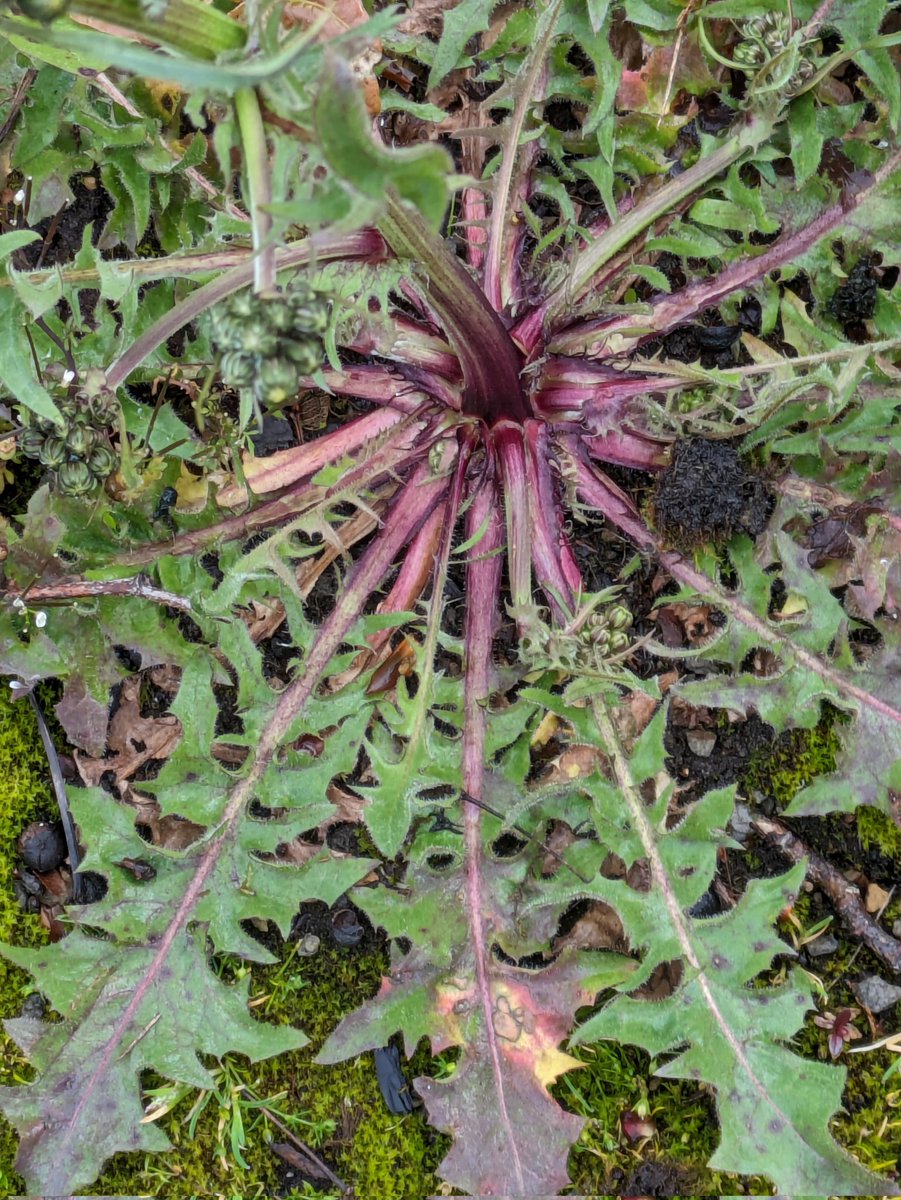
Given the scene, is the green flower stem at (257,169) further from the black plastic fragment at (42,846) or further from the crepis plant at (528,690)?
the black plastic fragment at (42,846)

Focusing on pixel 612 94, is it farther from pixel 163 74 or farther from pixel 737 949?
pixel 737 949

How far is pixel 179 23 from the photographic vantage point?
1.22 metres

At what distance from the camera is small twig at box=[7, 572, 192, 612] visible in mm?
2248

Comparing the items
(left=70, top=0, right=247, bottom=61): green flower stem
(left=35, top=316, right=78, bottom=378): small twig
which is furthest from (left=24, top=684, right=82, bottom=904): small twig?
(left=70, top=0, right=247, bottom=61): green flower stem

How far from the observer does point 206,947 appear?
7.91ft

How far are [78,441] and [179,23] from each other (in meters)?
0.86

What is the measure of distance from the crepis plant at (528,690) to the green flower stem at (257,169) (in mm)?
729

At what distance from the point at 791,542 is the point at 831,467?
0.28 m

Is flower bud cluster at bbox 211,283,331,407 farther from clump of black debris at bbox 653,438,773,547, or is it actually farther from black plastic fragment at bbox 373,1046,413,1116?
black plastic fragment at bbox 373,1046,413,1116

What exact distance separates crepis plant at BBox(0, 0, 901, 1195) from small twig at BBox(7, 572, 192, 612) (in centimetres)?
5

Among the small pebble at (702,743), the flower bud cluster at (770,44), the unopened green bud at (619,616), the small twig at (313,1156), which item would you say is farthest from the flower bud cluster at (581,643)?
the small twig at (313,1156)

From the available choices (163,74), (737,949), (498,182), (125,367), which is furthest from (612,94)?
(737,949)

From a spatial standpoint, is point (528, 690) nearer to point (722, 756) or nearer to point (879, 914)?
point (722, 756)

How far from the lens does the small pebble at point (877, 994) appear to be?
2410 mm
